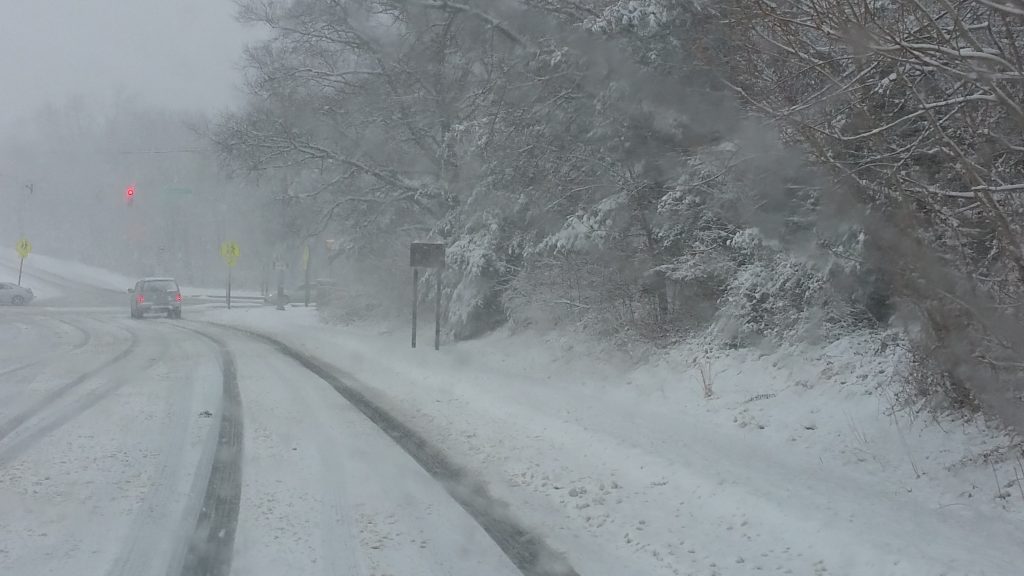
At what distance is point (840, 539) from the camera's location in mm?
5234

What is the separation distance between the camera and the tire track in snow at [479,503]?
17.1 feet

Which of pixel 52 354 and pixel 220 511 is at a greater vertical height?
pixel 52 354

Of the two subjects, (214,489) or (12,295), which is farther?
(12,295)

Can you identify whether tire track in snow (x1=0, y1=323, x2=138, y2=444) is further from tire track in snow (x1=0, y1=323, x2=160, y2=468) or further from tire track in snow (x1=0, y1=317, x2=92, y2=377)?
tire track in snow (x1=0, y1=317, x2=92, y2=377)

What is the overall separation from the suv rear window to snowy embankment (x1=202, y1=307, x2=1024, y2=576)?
22.9m

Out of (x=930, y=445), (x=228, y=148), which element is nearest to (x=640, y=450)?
(x=930, y=445)

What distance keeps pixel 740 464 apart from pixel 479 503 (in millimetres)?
2435

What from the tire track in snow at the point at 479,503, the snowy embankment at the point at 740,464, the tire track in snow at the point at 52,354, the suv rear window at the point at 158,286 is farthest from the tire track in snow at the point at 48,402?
the suv rear window at the point at 158,286

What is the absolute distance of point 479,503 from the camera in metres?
6.53

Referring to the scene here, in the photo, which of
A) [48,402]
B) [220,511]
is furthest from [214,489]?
[48,402]

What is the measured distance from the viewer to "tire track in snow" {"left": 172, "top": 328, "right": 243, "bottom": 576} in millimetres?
4934

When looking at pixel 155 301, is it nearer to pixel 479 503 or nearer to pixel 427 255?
pixel 427 255

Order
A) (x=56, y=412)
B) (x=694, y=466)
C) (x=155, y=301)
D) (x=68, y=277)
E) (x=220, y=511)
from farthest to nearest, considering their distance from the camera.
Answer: (x=68, y=277), (x=155, y=301), (x=56, y=412), (x=694, y=466), (x=220, y=511)

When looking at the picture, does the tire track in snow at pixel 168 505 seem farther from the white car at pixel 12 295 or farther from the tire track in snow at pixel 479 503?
the white car at pixel 12 295
